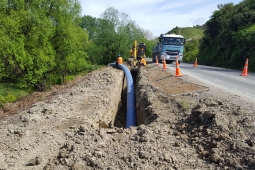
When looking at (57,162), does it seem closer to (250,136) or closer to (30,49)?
(250,136)

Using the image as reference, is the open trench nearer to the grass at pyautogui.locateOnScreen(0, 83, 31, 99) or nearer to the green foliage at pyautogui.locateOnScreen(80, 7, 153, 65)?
the grass at pyautogui.locateOnScreen(0, 83, 31, 99)

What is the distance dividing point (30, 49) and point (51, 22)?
256 centimetres

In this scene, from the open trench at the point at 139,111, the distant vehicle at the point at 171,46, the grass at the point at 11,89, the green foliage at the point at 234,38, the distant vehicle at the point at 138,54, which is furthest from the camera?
the distant vehicle at the point at 171,46

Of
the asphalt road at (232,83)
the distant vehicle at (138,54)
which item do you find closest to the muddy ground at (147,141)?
the asphalt road at (232,83)

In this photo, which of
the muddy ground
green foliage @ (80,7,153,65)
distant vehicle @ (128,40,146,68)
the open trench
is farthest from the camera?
green foliage @ (80,7,153,65)

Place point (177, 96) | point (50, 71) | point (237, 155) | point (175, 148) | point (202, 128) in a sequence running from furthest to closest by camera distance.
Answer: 1. point (50, 71)
2. point (177, 96)
3. point (202, 128)
4. point (175, 148)
5. point (237, 155)

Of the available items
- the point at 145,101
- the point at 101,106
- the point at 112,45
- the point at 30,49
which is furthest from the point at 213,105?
the point at 112,45

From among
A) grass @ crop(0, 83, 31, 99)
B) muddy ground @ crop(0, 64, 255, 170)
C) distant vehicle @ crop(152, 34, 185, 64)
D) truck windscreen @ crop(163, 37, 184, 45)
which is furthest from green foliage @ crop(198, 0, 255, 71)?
grass @ crop(0, 83, 31, 99)

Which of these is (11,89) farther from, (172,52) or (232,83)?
(232,83)

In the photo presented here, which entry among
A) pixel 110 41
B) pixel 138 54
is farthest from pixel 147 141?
pixel 110 41

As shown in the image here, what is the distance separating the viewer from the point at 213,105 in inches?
222

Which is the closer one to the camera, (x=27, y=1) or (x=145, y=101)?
(x=145, y=101)

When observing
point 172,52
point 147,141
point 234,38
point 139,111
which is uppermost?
point 234,38

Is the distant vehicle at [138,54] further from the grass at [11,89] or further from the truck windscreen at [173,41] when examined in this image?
the grass at [11,89]
